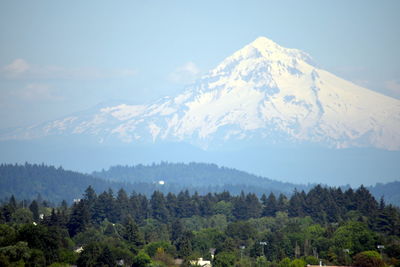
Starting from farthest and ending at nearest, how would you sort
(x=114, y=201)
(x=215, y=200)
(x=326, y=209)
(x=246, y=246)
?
(x=215, y=200), (x=114, y=201), (x=326, y=209), (x=246, y=246)

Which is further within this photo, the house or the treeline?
the house

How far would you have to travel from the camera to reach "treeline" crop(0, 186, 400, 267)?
9112 centimetres

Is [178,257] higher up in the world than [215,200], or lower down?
lower down

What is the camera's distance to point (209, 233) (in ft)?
375

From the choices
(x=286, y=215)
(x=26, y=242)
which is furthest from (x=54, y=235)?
→ (x=286, y=215)

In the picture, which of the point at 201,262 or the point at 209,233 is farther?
the point at 209,233

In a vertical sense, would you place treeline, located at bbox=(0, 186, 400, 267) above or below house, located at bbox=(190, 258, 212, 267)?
above

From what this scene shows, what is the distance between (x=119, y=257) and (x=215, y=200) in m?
63.4

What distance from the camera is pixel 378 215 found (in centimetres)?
11594

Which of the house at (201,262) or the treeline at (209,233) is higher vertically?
the treeline at (209,233)

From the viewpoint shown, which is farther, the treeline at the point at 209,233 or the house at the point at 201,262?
the house at the point at 201,262

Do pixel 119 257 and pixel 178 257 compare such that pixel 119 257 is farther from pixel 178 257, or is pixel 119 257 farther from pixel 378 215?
pixel 378 215

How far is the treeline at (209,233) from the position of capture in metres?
91.1

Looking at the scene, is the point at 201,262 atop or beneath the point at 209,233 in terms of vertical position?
beneath
